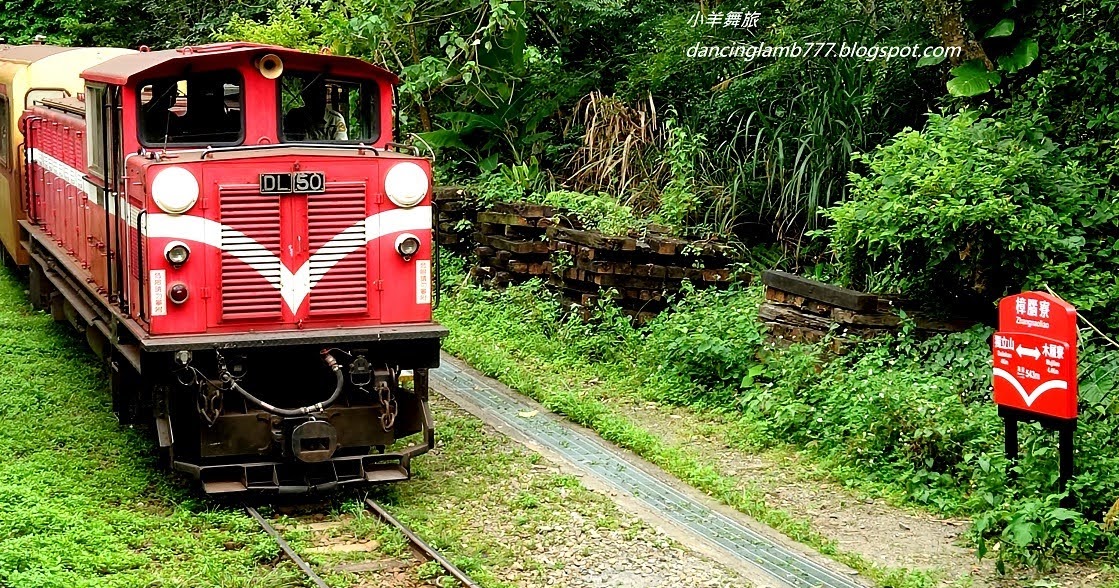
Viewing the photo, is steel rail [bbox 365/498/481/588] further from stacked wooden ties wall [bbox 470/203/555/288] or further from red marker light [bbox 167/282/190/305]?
stacked wooden ties wall [bbox 470/203/555/288]

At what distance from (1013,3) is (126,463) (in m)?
7.94

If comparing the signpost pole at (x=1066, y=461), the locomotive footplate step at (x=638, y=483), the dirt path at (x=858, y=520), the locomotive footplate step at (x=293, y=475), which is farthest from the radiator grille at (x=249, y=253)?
the signpost pole at (x=1066, y=461)

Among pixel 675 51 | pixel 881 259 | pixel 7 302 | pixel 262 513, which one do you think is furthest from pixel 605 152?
pixel 262 513

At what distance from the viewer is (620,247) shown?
1273 centimetres

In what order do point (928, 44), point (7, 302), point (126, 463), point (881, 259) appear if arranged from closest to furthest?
point (126, 463), point (881, 259), point (928, 44), point (7, 302)

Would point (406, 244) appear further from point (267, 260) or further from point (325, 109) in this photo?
point (325, 109)

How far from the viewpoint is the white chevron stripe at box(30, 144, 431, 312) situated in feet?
26.0

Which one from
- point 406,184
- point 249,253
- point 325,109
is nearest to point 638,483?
point 406,184

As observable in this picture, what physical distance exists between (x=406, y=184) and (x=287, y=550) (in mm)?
2487

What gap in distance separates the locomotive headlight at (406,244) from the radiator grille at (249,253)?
0.80m

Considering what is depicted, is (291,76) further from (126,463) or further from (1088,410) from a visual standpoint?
(1088,410)

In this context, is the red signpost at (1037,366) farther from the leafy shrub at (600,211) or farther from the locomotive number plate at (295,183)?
the leafy shrub at (600,211)

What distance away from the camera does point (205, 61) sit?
819 cm

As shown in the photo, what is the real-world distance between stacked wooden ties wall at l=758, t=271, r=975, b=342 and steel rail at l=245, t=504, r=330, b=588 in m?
4.85
